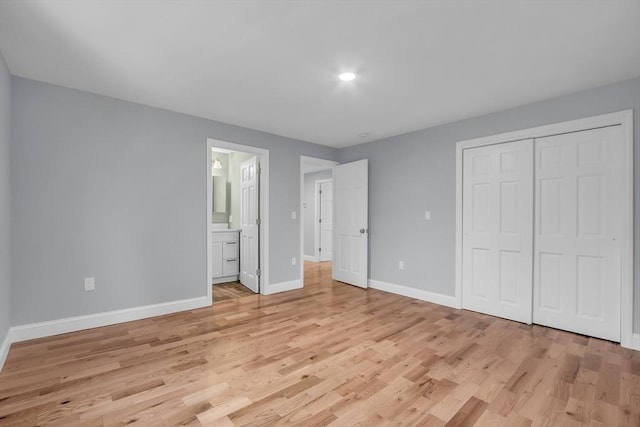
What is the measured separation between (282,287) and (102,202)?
2.59 m

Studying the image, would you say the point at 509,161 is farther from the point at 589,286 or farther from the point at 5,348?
the point at 5,348

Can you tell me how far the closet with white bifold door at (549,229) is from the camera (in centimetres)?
280

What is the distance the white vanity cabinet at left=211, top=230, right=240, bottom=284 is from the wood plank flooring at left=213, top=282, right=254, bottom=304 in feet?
0.52

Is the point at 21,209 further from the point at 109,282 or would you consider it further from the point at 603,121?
the point at 603,121

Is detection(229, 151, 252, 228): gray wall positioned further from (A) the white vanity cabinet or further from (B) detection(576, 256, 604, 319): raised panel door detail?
(B) detection(576, 256, 604, 319): raised panel door detail

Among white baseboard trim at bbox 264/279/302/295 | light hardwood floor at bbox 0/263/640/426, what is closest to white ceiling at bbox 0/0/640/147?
light hardwood floor at bbox 0/263/640/426

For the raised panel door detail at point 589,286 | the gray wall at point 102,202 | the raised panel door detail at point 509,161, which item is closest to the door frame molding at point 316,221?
the gray wall at point 102,202

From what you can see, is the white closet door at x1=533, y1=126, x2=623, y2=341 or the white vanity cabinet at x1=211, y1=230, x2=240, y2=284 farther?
the white vanity cabinet at x1=211, y1=230, x2=240, y2=284


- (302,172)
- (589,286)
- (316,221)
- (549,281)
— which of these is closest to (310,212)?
(316,221)

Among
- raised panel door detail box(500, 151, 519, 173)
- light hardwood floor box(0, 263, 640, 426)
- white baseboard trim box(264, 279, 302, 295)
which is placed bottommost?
light hardwood floor box(0, 263, 640, 426)

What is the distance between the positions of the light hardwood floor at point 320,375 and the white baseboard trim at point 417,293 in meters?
0.48

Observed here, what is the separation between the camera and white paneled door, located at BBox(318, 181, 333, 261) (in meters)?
7.77

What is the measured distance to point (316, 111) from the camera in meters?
3.52

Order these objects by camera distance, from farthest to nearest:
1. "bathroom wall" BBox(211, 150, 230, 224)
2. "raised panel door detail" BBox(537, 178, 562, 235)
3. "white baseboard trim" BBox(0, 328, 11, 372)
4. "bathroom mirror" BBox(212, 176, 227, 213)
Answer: "bathroom wall" BBox(211, 150, 230, 224) → "bathroom mirror" BBox(212, 176, 227, 213) → "raised panel door detail" BBox(537, 178, 562, 235) → "white baseboard trim" BBox(0, 328, 11, 372)
